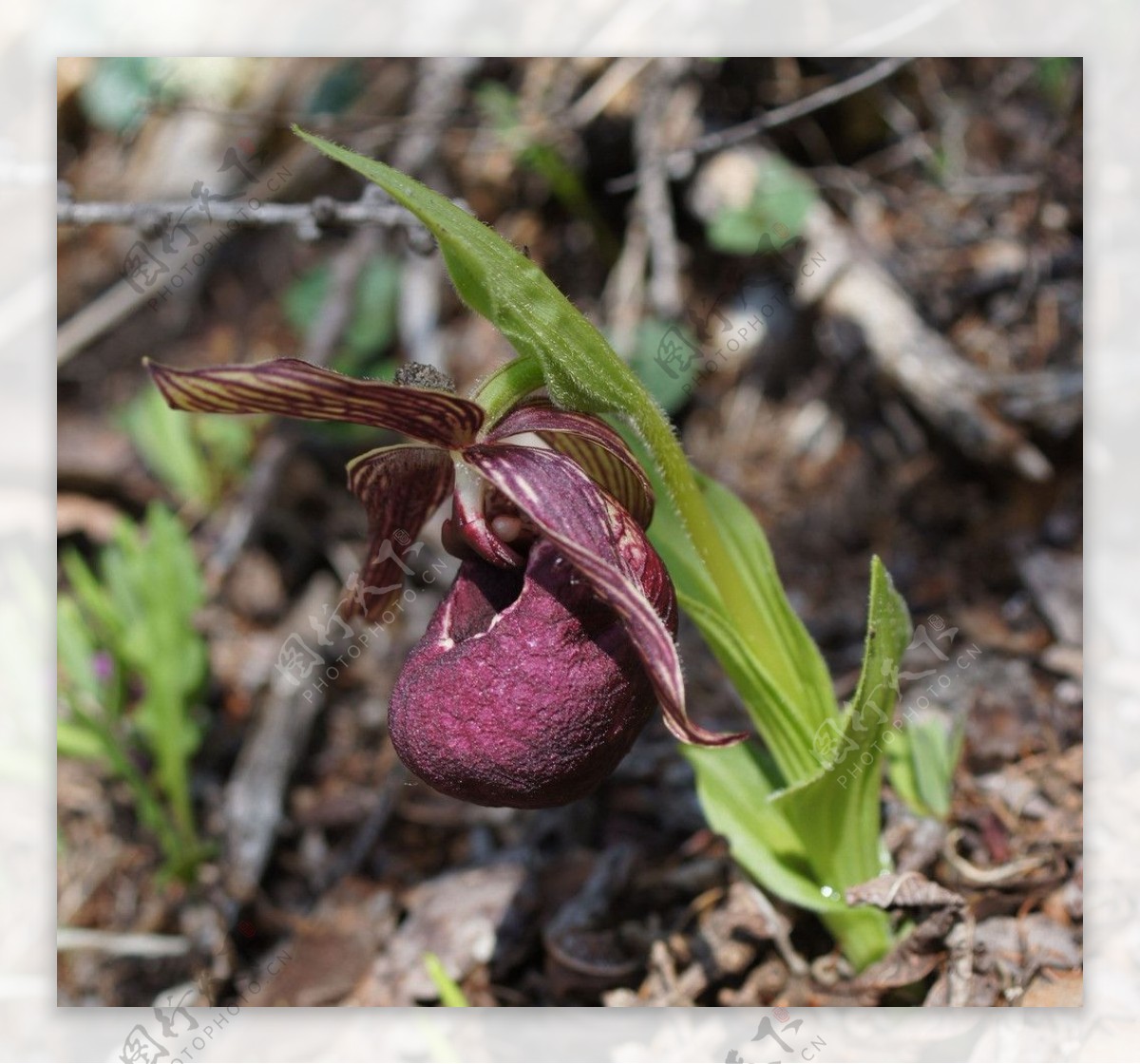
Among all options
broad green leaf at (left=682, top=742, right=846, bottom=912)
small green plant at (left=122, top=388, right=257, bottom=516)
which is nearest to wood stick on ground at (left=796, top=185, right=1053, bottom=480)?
broad green leaf at (left=682, top=742, right=846, bottom=912)

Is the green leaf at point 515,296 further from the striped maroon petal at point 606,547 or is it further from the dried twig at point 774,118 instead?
the dried twig at point 774,118

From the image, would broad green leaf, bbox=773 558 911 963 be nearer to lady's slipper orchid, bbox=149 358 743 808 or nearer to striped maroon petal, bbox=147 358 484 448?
lady's slipper orchid, bbox=149 358 743 808

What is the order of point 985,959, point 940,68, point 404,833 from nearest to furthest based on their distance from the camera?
point 985,959
point 404,833
point 940,68

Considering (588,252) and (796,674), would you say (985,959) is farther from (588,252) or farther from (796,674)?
(588,252)

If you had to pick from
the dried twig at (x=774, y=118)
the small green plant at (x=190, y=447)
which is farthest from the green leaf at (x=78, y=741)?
the dried twig at (x=774, y=118)

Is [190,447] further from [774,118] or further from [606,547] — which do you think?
[606,547]

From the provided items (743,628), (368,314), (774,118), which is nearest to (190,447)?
(368,314)


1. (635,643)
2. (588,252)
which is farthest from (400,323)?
(635,643)
